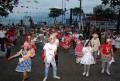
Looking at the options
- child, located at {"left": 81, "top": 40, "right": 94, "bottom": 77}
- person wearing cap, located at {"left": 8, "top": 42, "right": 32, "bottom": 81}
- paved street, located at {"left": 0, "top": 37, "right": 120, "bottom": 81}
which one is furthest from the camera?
child, located at {"left": 81, "top": 40, "right": 94, "bottom": 77}

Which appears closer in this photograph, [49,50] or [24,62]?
[24,62]

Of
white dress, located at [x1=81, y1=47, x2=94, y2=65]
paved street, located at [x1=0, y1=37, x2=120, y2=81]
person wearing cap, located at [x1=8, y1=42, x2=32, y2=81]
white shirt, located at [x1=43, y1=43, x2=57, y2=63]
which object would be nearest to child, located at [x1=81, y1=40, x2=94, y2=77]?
white dress, located at [x1=81, y1=47, x2=94, y2=65]

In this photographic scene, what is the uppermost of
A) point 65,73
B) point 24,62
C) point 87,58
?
point 24,62

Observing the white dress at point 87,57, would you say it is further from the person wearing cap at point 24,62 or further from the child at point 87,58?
the person wearing cap at point 24,62

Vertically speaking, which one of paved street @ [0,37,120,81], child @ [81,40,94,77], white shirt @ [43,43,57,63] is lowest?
paved street @ [0,37,120,81]

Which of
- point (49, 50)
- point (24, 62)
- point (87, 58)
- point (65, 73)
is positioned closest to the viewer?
point (24, 62)

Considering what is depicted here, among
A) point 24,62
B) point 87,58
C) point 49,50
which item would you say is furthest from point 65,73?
point 24,62

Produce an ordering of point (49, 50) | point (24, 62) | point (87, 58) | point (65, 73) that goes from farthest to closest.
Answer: point (65, 73)
point (87, 58)
point (49, 50)
point (24, 62)

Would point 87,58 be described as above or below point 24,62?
below

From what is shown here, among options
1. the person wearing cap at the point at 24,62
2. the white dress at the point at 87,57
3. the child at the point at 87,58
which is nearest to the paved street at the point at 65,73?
the child at the point at 87,58

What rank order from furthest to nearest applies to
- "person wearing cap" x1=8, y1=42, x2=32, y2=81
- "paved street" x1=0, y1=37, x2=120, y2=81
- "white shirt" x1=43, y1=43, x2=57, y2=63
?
"paved street" x1=0, y1=37, x2=120, y2=81 < "white shirt" x1=43, y1=43, x2=57, y2=63 < "person wearing cap" x1=8, y1=42, x2=32, y2=81

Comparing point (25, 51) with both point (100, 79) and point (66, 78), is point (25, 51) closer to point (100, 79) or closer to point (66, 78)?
point (66, 78)

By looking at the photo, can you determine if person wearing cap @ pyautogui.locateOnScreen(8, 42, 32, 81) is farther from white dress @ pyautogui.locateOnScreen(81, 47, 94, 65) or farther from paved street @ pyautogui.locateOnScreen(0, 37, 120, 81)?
white dress @ pyautogui.locateOnScreen(81, 47, 94, 65)

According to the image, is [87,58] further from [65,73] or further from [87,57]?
[65,73]
